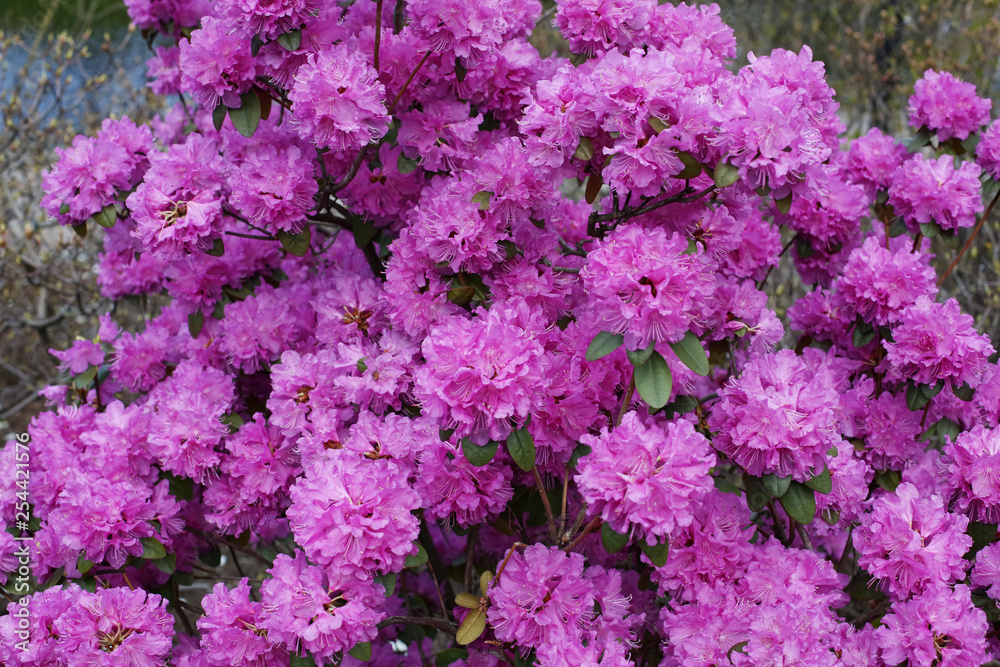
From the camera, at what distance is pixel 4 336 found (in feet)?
14.6

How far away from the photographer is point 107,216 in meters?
1.86

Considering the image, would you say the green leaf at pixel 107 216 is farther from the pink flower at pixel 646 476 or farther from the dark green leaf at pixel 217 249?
the pink flower at pixel 646 476

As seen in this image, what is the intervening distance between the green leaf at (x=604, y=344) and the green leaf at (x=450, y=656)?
75 cm

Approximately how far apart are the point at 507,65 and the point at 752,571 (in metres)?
1.19

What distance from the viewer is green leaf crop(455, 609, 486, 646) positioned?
145 centimetres

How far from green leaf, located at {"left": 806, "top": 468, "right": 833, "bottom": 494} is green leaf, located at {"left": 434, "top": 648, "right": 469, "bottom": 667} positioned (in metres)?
0.77

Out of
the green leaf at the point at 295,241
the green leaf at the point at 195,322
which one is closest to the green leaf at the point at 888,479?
the green leaf at the point at 295,241

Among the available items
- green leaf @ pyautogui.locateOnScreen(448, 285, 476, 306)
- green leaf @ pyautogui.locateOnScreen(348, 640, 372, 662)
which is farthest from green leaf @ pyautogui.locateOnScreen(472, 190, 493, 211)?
green leaf @ pyautogui.locateOnScreen(348, 640, 372, 662)

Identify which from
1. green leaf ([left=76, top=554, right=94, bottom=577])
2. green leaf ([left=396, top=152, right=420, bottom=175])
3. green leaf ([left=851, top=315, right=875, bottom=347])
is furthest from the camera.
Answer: green leaf ([left=851, top=315, right=875, bottom=347])

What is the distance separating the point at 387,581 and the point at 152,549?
2.18ft

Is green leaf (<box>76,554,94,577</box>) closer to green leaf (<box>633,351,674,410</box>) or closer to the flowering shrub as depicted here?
the flowering shrub

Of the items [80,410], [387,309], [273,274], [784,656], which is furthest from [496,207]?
[80,410]

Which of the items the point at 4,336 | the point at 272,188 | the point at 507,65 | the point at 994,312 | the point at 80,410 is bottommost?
the point at 4,336

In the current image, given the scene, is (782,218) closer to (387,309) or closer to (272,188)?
(387,309)
